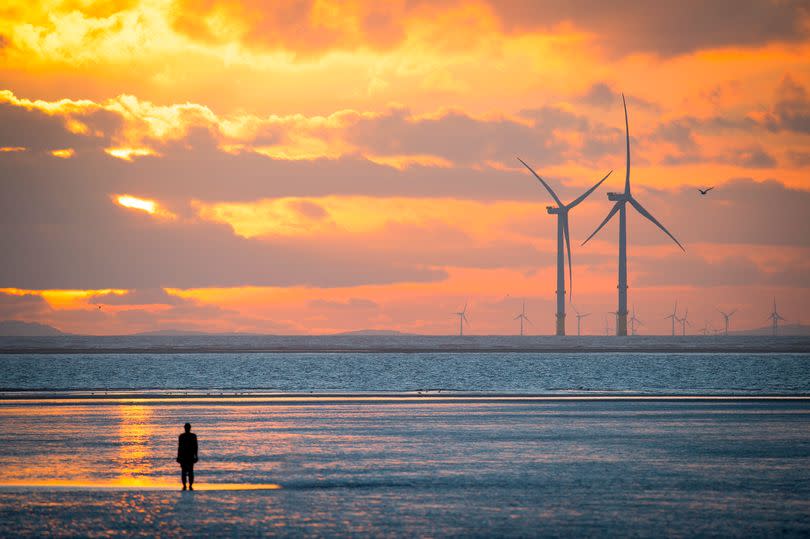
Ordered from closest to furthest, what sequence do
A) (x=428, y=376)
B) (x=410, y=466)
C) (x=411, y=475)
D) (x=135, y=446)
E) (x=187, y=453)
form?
(x=187, y=453) → (x=411, y=475) → (x=410, y=466) → (x=135, y=446) → (x=428, y=376)

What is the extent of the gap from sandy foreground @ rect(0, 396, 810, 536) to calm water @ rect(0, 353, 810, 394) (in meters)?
46.2

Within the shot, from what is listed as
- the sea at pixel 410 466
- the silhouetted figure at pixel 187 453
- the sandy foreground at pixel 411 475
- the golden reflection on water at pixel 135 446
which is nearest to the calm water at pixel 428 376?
the sea at pixel 410 466

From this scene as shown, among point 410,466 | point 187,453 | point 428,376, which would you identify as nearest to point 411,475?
point 410,466

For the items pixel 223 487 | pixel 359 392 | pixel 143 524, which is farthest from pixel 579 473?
pixel 359 392

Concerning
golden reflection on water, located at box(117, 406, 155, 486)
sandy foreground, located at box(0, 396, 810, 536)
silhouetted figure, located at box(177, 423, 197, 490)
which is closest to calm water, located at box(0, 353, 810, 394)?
golden reflection on water, located at box(117, 406, 155, 486)

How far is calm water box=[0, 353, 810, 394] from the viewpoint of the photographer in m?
118

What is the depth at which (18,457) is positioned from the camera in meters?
Answer: 46.0

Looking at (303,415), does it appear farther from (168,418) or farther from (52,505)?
(52,505)

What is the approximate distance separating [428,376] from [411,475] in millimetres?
106719

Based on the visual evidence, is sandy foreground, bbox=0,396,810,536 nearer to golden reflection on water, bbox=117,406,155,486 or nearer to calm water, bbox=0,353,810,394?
golden reflection on water, bbox=117,406,155,486

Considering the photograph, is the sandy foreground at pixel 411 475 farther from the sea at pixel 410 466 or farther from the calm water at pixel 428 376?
the calm water at pixel 428 376

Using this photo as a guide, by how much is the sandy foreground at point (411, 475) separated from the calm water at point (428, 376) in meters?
46.2

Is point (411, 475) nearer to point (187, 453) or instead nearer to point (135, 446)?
point (187, 453)

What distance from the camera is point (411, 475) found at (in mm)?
40281
